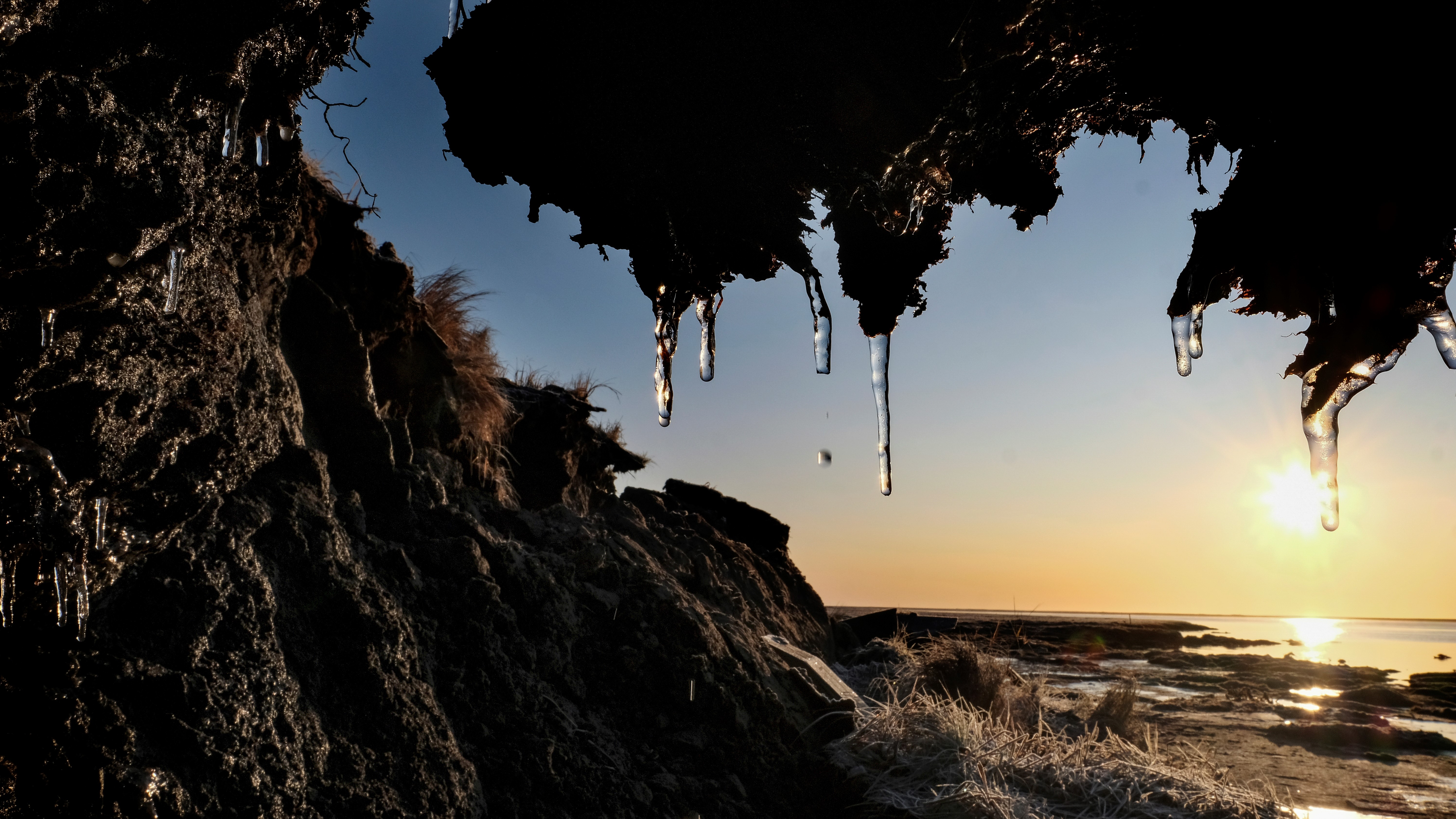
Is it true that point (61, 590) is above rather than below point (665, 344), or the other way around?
below

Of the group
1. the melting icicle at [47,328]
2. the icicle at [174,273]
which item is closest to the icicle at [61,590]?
the melting icicle at [47,328]

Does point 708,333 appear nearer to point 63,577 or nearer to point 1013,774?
point 63,577

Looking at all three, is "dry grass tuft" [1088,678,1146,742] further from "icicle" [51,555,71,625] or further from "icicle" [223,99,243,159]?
"icicle" [223,99,243,159]

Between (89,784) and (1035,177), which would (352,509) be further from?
(1035,177)

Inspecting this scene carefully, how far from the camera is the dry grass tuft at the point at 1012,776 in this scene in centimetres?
412

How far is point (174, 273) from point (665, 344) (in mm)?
1887

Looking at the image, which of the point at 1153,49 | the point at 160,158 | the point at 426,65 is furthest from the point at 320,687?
the point at 1153,49

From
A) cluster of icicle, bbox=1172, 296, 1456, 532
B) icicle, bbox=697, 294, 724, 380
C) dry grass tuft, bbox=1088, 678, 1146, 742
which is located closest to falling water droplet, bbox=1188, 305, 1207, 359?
cluster of icicle, bbox=1172, 296, 1456, 532

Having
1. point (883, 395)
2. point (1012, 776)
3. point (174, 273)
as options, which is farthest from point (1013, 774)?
point (174, 273)

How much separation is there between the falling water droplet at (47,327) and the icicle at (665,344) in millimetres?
1834

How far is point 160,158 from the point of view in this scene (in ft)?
7.22

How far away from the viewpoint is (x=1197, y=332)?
2227 mm

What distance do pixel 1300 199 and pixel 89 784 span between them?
3.61 m

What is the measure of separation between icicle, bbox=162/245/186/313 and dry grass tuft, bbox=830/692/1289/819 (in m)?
4.33
